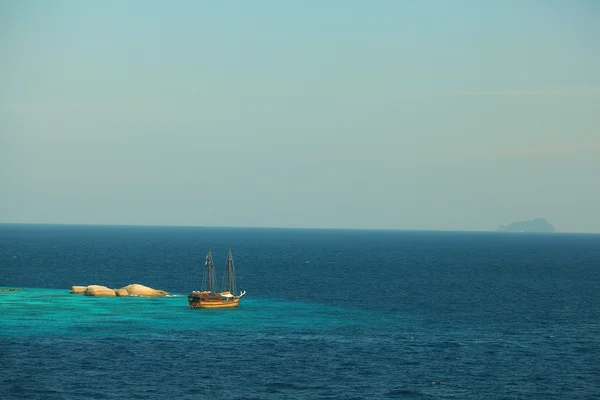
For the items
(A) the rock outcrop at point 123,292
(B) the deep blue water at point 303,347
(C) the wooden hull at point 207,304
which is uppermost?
(A) the rock outcrop at point 123,292

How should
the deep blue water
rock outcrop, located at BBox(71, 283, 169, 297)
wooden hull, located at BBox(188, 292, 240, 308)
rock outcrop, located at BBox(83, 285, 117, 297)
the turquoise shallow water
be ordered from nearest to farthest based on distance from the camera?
the deep blue water → the turquoise shallow water → wooden hull, located at BBox(188, 292, 240, 308) → rock outcrop, located at BBox(83, 285, 117, 297) → rock outcrop, located at BBox(71, 283, 169, 297)

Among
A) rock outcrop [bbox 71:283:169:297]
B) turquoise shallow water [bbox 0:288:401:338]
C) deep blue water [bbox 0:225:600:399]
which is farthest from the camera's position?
rock outcrop [bbox 71:283:169:297]

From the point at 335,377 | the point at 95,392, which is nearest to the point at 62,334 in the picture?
the point at 95,392

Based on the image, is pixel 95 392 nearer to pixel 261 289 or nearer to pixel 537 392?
pixel 537 392

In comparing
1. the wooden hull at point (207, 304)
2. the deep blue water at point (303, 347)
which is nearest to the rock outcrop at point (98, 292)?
the deep blue water at point (303, 347)

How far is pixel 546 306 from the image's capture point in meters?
141

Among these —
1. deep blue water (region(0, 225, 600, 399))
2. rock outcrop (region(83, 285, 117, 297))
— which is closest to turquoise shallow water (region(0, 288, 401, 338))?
deep blue water (region(0, 225, 600, 399))

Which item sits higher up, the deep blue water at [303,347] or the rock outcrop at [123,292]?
the rock outcrop at [123,292]

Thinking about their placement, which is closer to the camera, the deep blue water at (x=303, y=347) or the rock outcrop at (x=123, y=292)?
the deep blue water at (x=303, y=347)

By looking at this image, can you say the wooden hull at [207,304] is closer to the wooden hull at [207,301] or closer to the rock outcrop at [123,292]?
the wooden hull at [207,301]

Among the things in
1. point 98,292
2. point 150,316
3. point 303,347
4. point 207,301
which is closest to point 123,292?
point 98,292

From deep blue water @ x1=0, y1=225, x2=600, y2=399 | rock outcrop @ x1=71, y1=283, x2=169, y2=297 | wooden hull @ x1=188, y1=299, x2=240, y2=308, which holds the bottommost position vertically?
deep blue water @ x1=0, y1=225, x2=600, y2=399

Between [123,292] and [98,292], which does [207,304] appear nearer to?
[123,292]

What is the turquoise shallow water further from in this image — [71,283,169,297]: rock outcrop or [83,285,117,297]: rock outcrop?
[71,283,169,297]: rock outcrop
